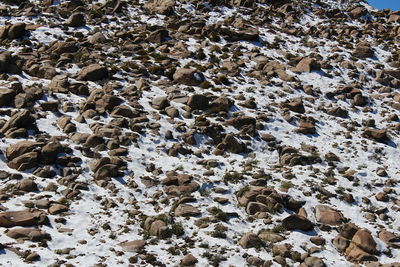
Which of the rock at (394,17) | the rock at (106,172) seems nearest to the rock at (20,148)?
the rock at (106,172)

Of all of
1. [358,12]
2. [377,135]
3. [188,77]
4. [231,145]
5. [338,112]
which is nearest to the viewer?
[231,145]

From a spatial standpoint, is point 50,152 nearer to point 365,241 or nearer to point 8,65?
point 8,65

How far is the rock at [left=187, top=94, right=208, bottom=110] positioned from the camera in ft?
76.3

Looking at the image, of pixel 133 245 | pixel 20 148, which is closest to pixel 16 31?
pixel 20 148

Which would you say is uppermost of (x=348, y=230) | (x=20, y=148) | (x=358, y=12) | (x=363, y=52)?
(x=358, y=12)

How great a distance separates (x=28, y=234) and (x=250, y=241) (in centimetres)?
735

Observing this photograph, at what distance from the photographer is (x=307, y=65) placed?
2894 centimetres

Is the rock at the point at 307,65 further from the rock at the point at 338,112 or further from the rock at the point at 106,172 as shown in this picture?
the rock at the point at 106,172

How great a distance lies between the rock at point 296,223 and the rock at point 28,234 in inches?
324

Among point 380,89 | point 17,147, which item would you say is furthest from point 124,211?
point 380,89

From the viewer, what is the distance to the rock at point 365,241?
591 inches

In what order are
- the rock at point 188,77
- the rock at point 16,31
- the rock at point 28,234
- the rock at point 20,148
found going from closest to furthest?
the rock at point 28,234 < the rock at point 20,148 < the rock at point 188,77 < the rock at point 16,31

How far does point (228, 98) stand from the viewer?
79.1 ft

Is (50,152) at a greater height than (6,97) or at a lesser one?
lesser
